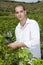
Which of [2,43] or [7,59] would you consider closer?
[7,59]

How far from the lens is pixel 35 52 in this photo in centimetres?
399

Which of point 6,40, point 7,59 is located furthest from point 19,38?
point 7,59

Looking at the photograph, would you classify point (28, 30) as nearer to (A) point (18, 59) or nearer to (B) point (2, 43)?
(B) point (2, 43)

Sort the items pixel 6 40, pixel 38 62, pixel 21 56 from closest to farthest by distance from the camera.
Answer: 1. pixel 38 62
2. pixel 21 56
3. pixel 6 40

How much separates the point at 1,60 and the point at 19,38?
4.36ft

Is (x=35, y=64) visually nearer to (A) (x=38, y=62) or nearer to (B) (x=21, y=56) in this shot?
(A) (x=38, y=62)

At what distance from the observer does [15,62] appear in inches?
114

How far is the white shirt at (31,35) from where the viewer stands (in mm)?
3824

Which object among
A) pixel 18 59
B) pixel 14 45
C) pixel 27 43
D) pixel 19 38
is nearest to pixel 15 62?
pixel 18 59

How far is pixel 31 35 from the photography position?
3877 mm

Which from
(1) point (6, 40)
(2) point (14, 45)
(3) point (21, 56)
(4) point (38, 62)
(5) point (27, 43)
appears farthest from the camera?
(5) point (27, 43)

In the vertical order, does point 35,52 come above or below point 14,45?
below

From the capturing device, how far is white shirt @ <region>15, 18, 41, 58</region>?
382cm

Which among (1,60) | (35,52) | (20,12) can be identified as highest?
(20,12)
